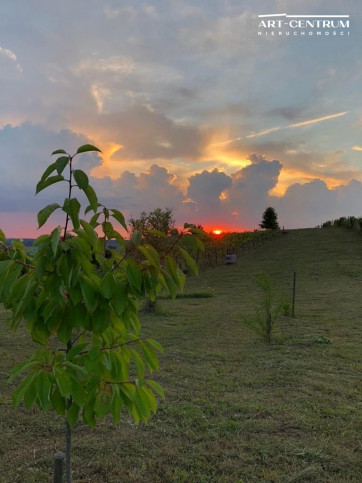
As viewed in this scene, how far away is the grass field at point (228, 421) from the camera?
3.63m

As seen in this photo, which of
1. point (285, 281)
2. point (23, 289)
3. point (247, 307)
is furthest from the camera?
point (285, 281)

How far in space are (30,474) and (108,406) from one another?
2.44 m

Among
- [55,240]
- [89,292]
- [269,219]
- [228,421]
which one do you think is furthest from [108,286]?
[269,219]

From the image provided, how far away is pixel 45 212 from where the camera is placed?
5.59ft

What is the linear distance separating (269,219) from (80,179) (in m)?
65.3

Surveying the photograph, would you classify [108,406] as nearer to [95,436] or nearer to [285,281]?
[95,436]

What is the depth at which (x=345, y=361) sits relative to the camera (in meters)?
7.19

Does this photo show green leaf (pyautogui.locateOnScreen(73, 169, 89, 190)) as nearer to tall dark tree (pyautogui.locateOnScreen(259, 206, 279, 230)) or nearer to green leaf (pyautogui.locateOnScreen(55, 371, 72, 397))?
green leaf (pyautogui.locateOnScreen(55, 371, 72, 397))

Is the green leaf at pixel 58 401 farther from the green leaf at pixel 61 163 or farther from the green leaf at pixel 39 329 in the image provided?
the green leaf at pixel 61 163

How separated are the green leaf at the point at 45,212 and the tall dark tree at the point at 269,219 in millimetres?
64390

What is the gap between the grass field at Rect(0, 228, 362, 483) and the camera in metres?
3.63

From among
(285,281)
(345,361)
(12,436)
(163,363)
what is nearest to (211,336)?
(163,363)

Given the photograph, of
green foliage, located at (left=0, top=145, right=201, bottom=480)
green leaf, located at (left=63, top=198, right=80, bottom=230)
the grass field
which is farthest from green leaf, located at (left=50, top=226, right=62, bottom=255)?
the grass field

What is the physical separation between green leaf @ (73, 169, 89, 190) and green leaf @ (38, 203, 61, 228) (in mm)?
158
